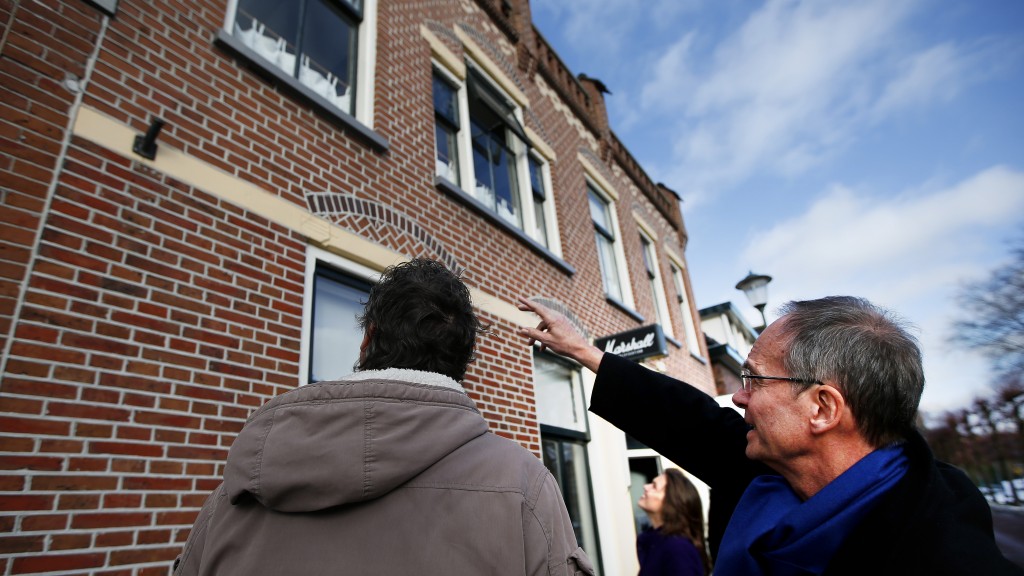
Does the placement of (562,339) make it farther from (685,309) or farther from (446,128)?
(685,309)

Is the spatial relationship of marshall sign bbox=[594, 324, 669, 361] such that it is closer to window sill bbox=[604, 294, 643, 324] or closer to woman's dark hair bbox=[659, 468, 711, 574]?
window sill bbox=[604, 294, 643, 324]

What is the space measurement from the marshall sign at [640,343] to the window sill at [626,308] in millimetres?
1394

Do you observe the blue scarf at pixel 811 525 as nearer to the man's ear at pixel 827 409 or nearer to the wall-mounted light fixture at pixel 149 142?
the man's ear at pixel 827 409

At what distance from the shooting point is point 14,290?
207 centimetres

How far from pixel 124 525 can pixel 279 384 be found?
0.91m

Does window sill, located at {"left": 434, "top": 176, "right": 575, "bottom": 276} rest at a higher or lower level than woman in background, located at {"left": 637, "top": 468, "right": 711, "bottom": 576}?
higher

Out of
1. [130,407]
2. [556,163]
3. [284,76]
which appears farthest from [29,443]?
[556,163]

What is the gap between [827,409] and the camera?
4.25 feet

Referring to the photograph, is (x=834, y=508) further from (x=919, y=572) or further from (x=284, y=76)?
(x=284, y=76)

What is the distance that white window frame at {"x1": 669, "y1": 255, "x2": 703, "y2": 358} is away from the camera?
35.6 ft

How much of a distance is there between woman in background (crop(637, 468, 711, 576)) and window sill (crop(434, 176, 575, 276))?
2802mm

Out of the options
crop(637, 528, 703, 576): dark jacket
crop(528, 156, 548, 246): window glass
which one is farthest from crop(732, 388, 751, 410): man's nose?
crop(528, 156, 548, 246): window glass

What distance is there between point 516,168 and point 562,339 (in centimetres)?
493

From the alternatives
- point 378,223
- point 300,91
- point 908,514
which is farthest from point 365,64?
point 908,514
